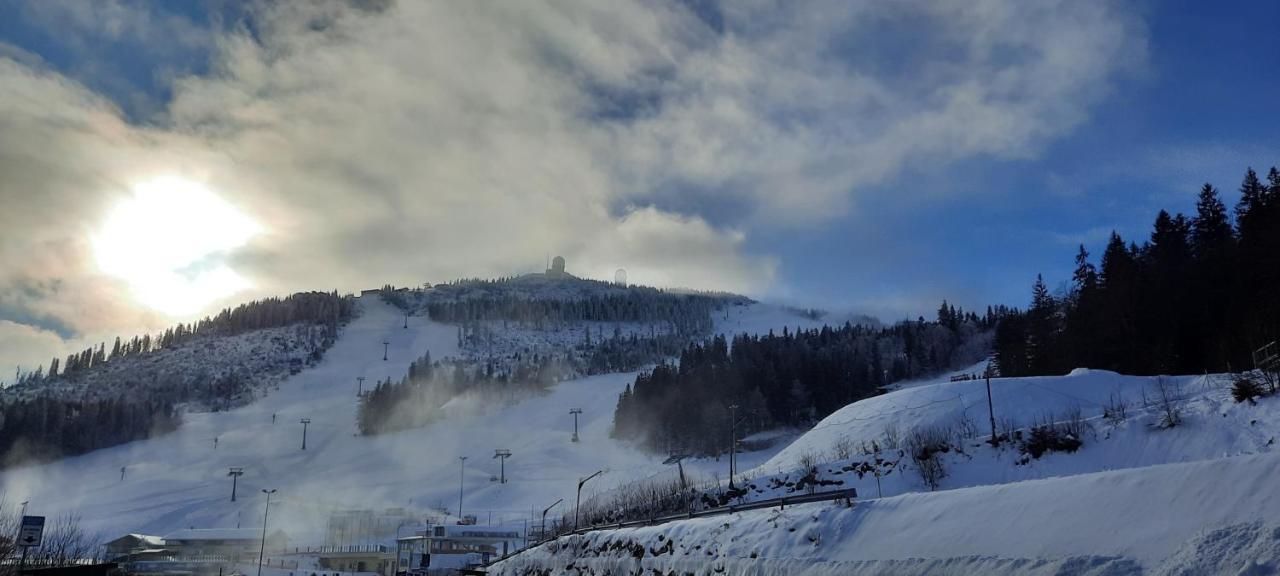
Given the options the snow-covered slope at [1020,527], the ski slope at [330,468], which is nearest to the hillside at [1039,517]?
the snow-covered slope at [1020,527]

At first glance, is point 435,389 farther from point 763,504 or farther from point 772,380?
point 763,504

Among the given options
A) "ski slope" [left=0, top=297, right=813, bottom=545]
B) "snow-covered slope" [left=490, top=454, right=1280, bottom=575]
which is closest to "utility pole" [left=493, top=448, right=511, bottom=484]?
"ski slope" [left=0, top=297, right=813, bottom=545]

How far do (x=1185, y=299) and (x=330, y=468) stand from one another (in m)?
116

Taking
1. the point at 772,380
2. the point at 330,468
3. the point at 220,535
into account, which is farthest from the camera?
the point at 330,468

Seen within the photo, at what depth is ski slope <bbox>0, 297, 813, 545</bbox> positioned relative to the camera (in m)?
98.8

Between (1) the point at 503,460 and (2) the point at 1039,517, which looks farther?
(1) the point at 503,460

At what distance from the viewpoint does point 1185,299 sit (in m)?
59.8

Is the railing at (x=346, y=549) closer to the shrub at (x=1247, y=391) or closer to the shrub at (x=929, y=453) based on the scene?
the shrub at (x=929, y=453)

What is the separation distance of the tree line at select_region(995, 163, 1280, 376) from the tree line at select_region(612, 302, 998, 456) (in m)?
39.4

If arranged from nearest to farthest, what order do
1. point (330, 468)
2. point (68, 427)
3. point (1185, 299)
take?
point (1185, 299)
point (330, 468)
point (68, 427)

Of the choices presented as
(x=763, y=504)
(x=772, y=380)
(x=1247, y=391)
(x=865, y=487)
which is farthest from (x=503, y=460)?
(x=763, y=504)

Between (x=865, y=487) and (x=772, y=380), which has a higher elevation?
(x=772, y=380)

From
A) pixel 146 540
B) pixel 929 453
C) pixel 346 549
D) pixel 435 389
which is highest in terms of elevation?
pixel 435 389

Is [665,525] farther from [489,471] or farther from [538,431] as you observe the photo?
[538,431]
